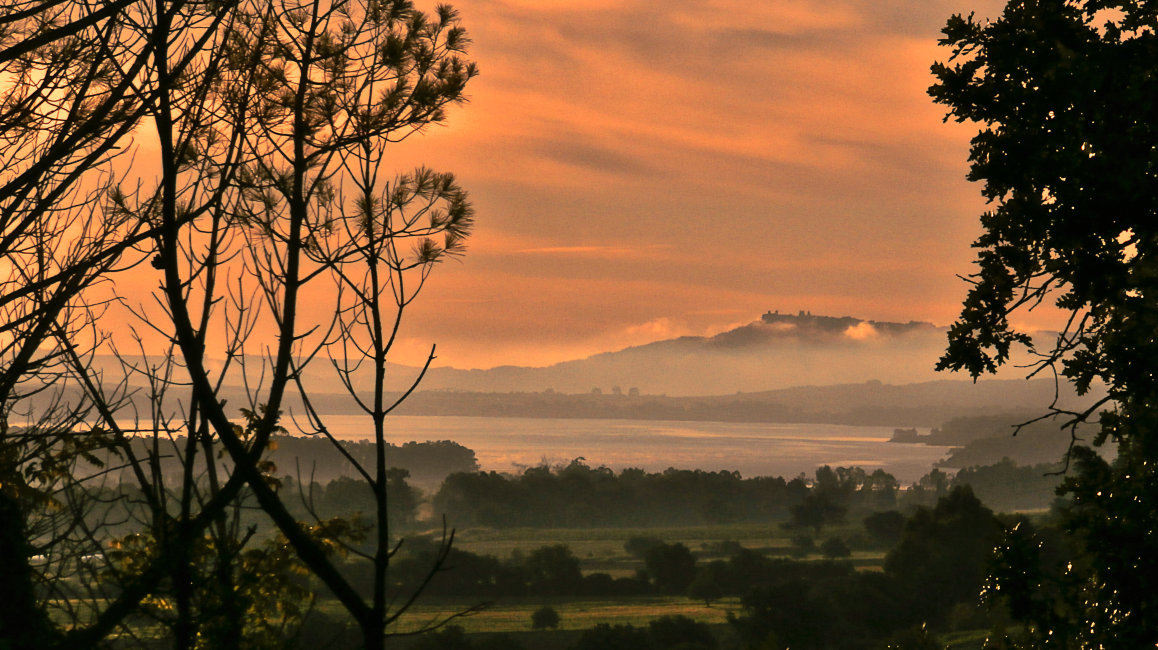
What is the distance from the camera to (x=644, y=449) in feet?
570

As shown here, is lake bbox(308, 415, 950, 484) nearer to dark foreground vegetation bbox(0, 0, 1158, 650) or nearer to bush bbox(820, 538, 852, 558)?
bush bbox(820, 538, 852, 558)

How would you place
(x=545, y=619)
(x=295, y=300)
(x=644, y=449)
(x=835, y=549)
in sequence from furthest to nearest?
1. (x=644, y=449)
2. (x=835, y=549)
3. (x=545, y=619)
4. (x=295, y=300)

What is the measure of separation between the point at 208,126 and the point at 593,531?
321 feet

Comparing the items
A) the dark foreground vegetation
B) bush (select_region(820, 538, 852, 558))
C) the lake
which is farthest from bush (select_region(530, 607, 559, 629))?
the lake

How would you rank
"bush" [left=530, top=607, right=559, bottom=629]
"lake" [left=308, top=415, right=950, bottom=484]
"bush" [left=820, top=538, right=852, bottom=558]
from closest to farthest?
1. "bush" [left=530, top=607, right=559, bottom=629]
2. "bush" [left=820, top=538, right=852, bottom=558]
3. "lake" [left=308, top=415, right=950, bottom=484]

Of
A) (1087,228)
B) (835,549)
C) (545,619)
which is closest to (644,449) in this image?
(835,549)

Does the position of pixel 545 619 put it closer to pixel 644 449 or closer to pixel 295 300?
pixel 295 300

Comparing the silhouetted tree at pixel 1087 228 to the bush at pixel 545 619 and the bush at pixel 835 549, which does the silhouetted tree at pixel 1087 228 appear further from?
the bush at pixel 835 549

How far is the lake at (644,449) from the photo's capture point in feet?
478

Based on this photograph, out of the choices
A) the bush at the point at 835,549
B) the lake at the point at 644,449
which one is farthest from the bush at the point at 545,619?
the lake at the point at 644,449

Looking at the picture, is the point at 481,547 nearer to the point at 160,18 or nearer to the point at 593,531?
the point at 593,531

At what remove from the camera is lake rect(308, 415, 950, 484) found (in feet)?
478

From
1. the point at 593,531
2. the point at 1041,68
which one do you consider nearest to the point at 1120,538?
the point at 1041,68

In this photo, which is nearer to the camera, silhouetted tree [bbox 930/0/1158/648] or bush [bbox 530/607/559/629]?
silhouetted tree [bbox 930/0/1158/648]
